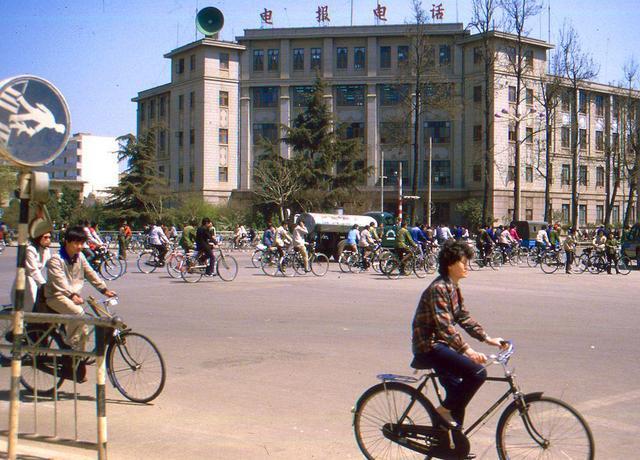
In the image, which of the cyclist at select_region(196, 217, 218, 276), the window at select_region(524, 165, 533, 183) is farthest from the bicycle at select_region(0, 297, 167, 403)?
the window at select_region(524, 165, 533, 183)

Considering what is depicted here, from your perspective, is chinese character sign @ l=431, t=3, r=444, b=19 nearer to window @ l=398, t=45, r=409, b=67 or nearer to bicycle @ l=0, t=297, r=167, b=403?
window @ l=398, t=45, r=409, b=67

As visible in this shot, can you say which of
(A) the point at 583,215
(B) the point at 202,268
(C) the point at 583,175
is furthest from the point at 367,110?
(B) the point at 202,268

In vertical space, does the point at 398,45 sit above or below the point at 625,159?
above

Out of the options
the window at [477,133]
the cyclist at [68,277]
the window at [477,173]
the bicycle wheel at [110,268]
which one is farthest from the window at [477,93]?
the cyclist at [68,277]

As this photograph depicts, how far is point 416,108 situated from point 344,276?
80.7 feet

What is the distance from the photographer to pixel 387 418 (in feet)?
15.8

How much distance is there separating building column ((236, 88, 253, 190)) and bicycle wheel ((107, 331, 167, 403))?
61705 millimetres

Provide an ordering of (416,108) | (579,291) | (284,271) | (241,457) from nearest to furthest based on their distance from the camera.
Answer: (241,457)
(579,291)
(284,271)
(416,108)

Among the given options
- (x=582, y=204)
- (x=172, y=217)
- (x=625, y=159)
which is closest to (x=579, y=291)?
(x=625, y=159)

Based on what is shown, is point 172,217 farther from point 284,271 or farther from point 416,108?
point 284,271

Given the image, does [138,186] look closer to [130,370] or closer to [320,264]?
[320,264]

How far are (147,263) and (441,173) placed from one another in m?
45.5

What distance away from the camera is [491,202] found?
206 ft

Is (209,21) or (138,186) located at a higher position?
(209,21)
